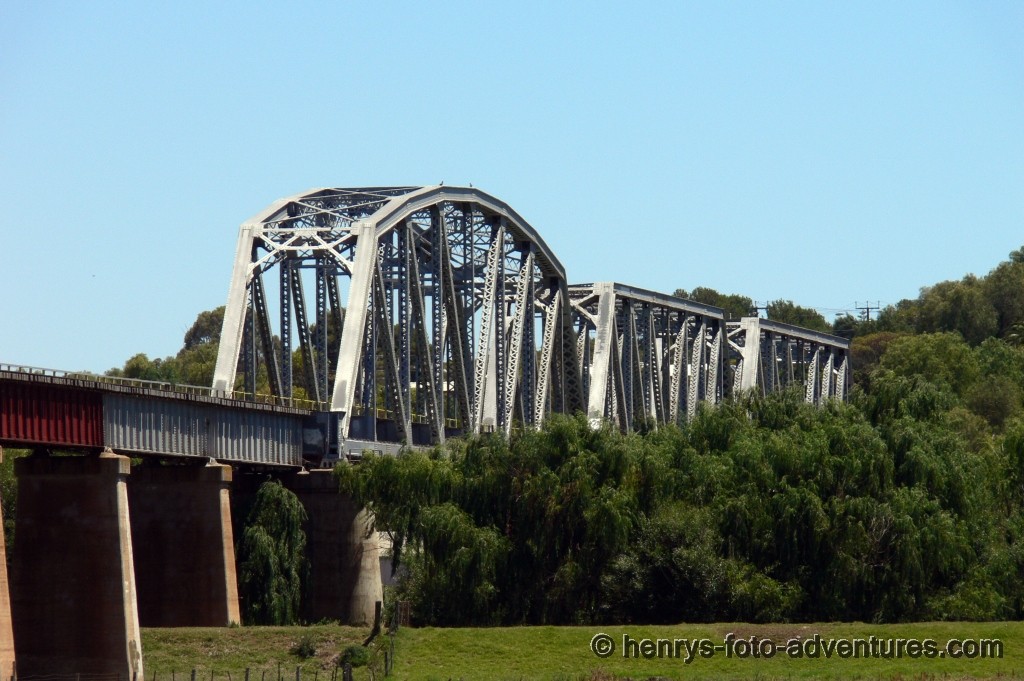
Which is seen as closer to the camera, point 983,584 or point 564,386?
point 983,584

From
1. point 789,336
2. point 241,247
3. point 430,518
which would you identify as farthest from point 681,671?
point 789,336

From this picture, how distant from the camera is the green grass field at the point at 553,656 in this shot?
56438 mm

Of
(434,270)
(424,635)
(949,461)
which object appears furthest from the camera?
(434,270)

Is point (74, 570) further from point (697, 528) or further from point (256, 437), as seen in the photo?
point (697, 528)

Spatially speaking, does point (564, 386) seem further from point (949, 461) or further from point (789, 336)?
point (789, 336)

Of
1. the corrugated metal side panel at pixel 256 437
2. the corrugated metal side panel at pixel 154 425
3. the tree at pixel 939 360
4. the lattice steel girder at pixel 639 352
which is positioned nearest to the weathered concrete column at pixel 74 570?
the corrugated metal side panel at pixel 154 425

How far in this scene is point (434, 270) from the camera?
292ft

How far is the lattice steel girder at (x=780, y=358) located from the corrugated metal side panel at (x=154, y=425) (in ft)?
210

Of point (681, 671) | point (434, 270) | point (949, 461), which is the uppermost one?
point (434, 270)

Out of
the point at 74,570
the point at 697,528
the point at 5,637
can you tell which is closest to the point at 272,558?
the point at 74,570

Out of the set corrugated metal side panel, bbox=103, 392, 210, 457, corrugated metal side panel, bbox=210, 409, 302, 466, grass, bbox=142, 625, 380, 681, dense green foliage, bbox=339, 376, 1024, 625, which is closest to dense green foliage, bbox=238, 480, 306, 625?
corrugated metal side panel, bbox=210, 409, 302, 466

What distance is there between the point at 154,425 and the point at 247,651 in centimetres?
927

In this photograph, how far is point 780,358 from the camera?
161875mm

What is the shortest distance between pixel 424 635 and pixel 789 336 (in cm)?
9778
